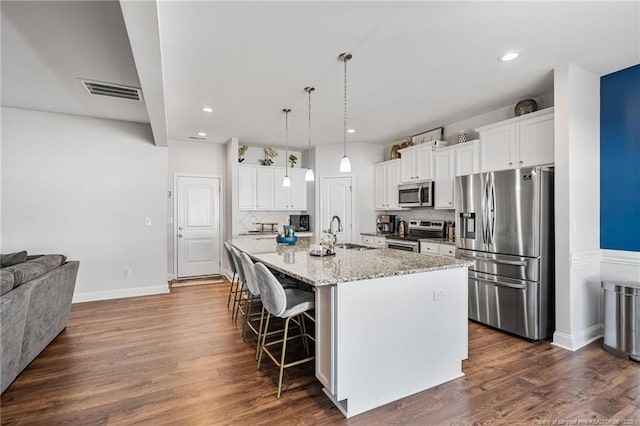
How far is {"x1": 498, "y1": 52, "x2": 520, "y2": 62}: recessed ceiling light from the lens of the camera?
2.65m

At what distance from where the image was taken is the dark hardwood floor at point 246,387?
6.39 feet

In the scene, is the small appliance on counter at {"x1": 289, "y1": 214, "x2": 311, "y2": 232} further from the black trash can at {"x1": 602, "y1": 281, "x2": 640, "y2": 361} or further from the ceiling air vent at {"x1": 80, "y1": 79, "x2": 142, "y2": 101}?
the black trash can at {"x1": 602, "y1": 281, "x2": 640, "y2": 361}

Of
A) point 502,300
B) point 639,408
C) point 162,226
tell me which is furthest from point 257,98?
point 639,408

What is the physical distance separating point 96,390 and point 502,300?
380 centimetres

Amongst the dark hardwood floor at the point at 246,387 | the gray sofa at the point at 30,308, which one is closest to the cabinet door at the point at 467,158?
the dark hardwood floor at the point at 246,387

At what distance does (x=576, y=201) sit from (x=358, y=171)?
3.51 metres

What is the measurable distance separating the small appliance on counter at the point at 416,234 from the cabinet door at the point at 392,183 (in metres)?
0.47

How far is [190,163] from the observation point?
5.89 meters

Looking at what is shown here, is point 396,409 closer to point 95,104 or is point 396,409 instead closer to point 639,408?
point 639,408

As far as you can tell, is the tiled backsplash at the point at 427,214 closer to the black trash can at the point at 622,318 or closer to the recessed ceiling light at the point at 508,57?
the black trash can at the point at 622,318

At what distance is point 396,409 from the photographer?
2.02 metres

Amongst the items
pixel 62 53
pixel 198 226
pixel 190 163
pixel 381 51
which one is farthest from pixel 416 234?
pixel 62 53

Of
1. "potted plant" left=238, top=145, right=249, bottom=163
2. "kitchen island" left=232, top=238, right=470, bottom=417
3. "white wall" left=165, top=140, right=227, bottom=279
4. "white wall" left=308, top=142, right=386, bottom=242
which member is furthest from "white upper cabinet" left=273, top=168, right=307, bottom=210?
"kitchen island" left=232, top=238, right=470, bottom=417

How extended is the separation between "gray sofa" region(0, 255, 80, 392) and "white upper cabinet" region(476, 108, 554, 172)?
4814mm
